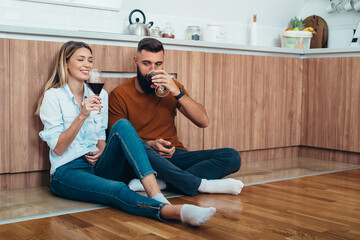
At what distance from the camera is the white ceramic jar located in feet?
13.9

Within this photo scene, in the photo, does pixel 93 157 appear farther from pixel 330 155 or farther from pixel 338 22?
pixel 338 22

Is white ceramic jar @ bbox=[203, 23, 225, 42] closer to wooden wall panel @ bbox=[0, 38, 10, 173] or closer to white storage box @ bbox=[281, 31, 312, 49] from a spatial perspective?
white storage box @ bbox=[281, 31, 312, 49]

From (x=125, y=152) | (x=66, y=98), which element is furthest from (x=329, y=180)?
(x=66, y=98)

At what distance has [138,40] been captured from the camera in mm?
3271

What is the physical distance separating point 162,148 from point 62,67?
73cm

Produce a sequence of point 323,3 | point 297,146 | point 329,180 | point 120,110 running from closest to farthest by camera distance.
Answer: point 120,110, point 329,180, point 297,146, point 323,3

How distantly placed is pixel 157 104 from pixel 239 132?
1.21m

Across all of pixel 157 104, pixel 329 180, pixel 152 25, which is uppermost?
pixel 152 25

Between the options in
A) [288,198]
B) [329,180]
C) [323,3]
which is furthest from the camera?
[323,3]

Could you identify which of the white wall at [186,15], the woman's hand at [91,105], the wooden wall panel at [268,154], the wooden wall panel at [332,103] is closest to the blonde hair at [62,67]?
the woman's hand at [91,105]

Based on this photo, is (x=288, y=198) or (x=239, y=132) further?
(x=239, y=132)

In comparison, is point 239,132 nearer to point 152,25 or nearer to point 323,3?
point 152,25

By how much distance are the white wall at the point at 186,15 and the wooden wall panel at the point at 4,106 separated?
2.48 feet

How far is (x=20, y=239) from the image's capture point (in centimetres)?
188
